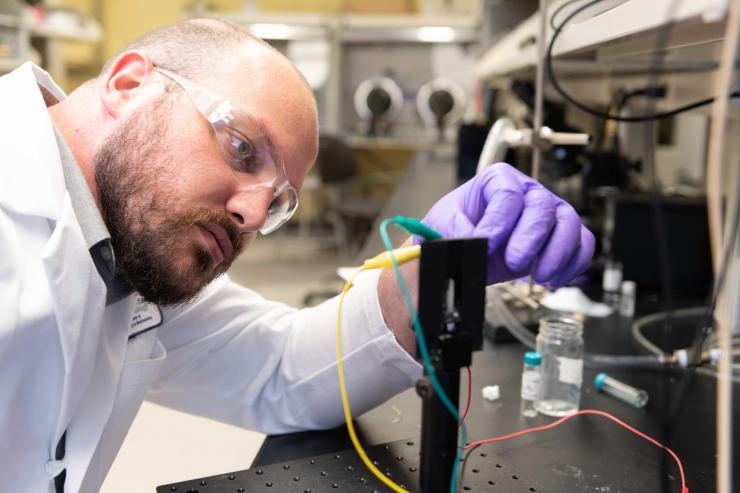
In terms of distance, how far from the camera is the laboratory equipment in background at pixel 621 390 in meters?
1.00

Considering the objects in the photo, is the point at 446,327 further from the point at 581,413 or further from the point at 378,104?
the point at 378,104

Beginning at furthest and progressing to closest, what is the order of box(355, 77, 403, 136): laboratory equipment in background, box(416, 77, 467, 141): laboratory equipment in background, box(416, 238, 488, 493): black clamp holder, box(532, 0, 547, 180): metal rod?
box(355, 77, 403, 136): laboratory equipment in background, box(416, 77, 467, 141): laboratory equipment in background, box(532, 0, 547, 180): metal rod, box(416, 238, 488, 493): black clamp holder

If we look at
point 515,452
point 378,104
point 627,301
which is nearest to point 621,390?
point 515,452

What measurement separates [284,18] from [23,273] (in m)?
4.94

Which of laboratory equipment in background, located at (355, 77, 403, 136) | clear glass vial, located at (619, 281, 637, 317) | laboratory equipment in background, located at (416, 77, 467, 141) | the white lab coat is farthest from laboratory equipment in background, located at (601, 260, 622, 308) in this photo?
laboratory equipment in background, located at (355, 77, 403, 136)

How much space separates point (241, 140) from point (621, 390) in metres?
0.74

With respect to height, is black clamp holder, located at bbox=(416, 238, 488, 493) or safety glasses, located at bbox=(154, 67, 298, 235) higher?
safety glasses, located at bbox=(154, 67, 298, 235)

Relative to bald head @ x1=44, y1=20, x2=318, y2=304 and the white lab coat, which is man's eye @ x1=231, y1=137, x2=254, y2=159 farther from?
the white lab coat

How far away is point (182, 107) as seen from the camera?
3.07ft

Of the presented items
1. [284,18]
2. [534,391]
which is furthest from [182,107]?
[284,18]

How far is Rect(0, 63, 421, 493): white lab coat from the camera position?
0.76 metres

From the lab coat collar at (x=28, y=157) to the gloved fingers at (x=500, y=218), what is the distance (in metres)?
0.53

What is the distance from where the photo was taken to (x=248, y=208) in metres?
0.93

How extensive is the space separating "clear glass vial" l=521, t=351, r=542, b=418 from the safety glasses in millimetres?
482
